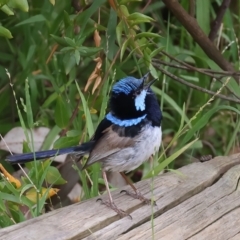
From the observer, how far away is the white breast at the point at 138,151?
10.9 feet

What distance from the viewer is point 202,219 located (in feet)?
10.2

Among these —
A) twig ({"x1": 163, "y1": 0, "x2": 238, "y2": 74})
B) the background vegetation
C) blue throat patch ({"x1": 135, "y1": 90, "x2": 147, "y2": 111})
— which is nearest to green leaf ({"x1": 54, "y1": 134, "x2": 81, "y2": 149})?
the background vegetation

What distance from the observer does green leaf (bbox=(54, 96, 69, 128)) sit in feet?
12.8

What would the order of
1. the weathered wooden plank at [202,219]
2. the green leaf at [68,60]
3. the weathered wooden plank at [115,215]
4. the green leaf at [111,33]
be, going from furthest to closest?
1. the green leaf at [111,33]
2. the green leaf at [68,60]
3. the weathered wooden plank at [202,219]
4. the weathered wooden plank at [115,215]

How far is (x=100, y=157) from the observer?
3.35m

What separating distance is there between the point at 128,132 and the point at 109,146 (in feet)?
0.35

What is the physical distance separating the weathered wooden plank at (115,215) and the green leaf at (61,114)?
0.66 meters

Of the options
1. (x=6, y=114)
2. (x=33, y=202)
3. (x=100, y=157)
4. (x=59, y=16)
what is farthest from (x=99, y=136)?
(x=6, y=114)

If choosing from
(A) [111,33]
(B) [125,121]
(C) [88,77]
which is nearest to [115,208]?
(B) [125,121]

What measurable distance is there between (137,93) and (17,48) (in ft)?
5.17

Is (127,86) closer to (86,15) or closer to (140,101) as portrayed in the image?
(140,101)

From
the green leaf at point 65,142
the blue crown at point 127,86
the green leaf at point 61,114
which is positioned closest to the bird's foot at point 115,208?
the blue crown at point 127,86

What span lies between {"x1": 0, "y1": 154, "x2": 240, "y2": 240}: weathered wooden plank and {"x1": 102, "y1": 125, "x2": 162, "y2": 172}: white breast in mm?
144

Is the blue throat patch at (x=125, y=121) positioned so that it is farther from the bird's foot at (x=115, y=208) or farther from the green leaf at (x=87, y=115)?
the bird's foot at (x=115, y=208)
